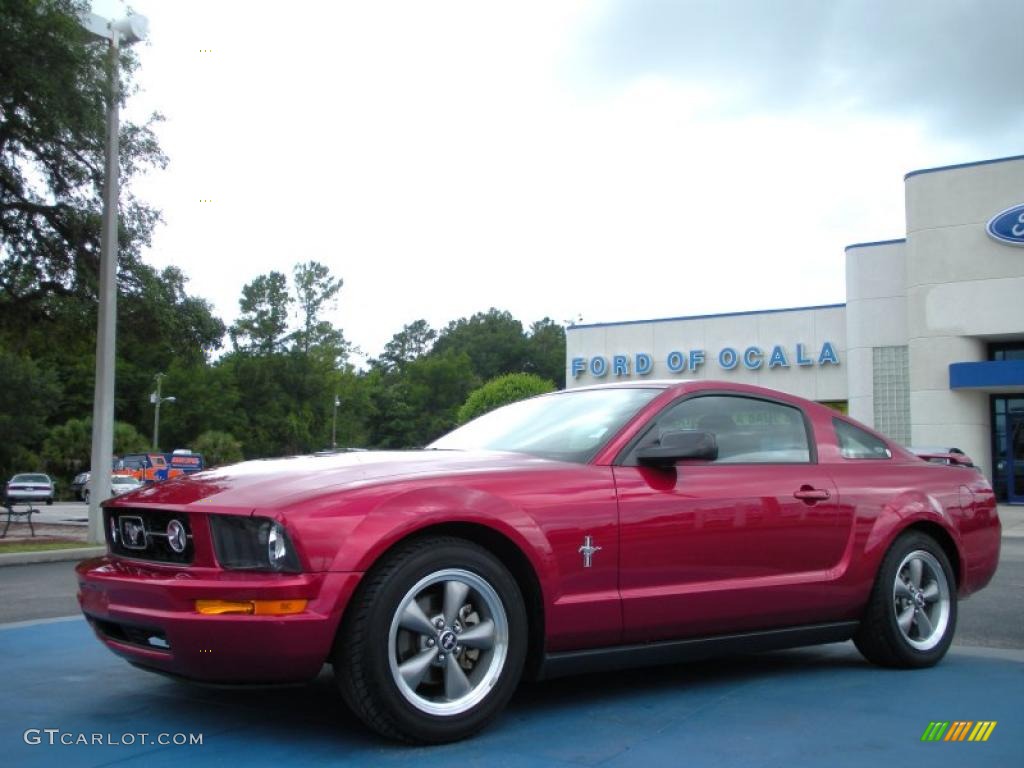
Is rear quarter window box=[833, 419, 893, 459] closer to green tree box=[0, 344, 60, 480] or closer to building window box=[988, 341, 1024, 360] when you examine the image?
building window box=[988, 341, 1024, 360]

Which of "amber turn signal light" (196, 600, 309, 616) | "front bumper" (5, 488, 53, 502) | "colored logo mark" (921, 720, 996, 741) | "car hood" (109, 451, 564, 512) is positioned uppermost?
"car hood" (109, 451, 564, 512)

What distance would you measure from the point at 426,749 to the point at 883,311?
3052cm

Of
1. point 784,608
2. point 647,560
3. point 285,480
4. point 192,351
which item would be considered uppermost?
point 192,351

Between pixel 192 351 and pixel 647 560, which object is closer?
pixel 647 560

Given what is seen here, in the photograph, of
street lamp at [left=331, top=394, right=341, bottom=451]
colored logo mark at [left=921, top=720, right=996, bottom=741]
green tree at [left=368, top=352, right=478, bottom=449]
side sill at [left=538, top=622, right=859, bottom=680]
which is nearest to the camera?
colored logo mark at [left=921, top=720, right=996, bottom=741]

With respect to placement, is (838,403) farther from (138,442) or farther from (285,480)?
(138,442)

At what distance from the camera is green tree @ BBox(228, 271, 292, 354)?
300 feet

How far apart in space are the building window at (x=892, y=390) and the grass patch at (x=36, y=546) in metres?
23.5

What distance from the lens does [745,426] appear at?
5.15 metres

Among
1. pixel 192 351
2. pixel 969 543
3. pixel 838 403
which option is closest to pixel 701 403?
pixel 969 543

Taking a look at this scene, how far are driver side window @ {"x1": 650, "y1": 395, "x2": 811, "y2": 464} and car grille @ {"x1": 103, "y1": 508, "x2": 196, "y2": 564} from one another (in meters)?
2.11

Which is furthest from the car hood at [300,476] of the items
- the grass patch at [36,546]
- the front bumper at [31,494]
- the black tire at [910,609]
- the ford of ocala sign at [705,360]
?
the front bumper at [31,494]

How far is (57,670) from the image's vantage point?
5312mm

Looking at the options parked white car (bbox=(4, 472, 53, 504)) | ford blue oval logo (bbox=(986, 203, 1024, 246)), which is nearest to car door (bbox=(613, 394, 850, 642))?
ford blue oval logo (bbox=(986, 203, 1024, 246))
